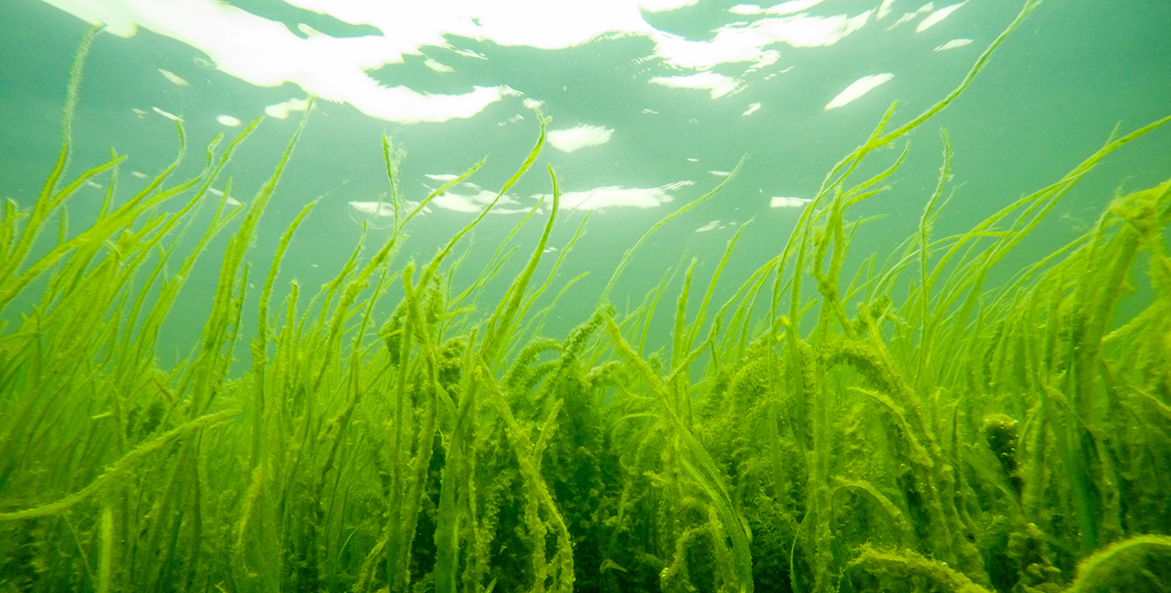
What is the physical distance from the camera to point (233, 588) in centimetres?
150

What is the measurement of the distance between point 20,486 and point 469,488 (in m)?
1.81

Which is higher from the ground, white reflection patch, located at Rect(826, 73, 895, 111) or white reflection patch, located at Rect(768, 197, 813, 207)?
white reflection patch, located at Rect(826, 73, 895, 111)

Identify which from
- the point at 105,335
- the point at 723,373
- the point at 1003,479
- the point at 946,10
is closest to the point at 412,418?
the point at 723,373

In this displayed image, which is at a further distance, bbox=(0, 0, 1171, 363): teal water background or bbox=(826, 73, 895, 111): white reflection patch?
bbox=(826, 73, 895, 111): white reflection patch

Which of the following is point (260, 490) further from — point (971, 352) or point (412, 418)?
point (971, 352)

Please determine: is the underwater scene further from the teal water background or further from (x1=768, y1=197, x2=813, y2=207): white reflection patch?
(x1=768, y1=197, x2=813, y2=207): white reflection patch

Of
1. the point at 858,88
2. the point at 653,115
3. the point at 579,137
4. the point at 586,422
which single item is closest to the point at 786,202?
Answer: the point at 858,88

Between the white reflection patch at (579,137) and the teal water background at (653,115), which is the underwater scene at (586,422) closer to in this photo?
the teal water background at (653,115)

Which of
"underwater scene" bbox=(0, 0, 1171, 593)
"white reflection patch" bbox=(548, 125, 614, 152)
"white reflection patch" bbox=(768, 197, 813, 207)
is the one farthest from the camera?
"white reflection patch" bbox=(768, 197, 813, 207)

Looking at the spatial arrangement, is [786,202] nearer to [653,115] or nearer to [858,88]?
[858,88]

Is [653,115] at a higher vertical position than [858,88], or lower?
lower

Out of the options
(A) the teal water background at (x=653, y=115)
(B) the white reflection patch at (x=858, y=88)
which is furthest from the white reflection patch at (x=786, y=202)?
(B) the white reflection patch at (x=858, y=88)

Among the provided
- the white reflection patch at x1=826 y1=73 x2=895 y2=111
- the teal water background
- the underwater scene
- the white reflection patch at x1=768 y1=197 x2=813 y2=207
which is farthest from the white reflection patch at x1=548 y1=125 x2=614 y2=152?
the underwater scene

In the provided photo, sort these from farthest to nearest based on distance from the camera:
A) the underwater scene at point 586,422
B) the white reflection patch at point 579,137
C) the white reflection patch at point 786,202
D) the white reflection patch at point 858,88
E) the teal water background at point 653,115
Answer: the white reflection patch at point 786,202, the white reflection patch at point 579,137, the white reflection patch at point 858,88, the teal water background at point 653,115, the underwater scene at point 586,422
